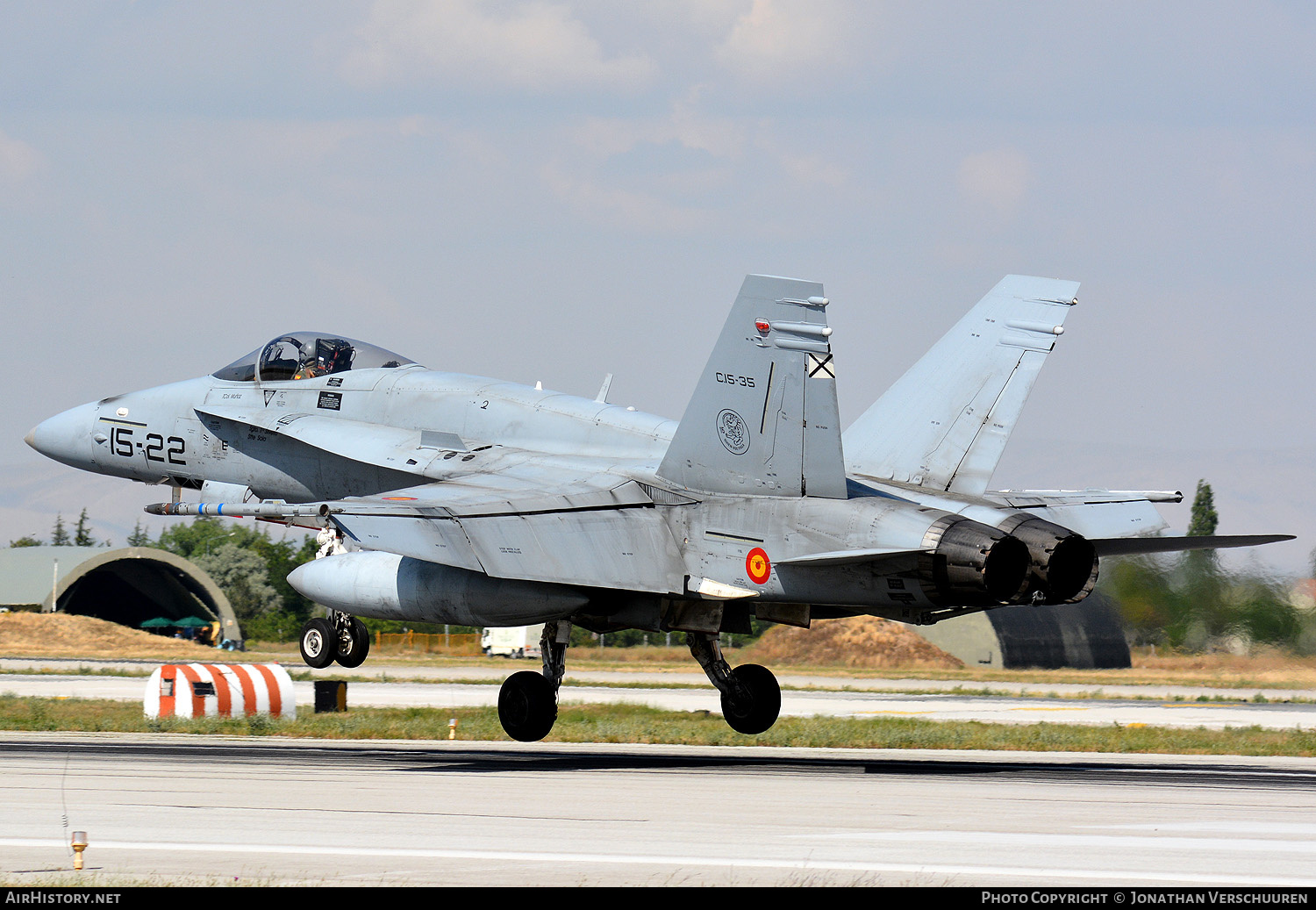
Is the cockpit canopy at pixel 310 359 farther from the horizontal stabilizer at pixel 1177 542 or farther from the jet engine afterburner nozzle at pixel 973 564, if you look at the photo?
the horizontal stabilizer at pixel 1177 542

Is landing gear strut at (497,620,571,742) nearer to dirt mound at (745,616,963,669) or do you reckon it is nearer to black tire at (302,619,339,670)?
black tire at (302,619,339,670)

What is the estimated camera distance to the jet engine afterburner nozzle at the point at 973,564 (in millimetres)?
14656

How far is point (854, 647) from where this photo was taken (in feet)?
179

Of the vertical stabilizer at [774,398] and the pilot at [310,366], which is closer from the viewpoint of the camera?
the vertical stabilizer at [774,398]

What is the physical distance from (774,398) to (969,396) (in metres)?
3.01

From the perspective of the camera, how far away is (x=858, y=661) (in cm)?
5409

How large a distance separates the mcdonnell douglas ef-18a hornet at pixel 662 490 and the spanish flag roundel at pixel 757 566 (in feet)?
0.08

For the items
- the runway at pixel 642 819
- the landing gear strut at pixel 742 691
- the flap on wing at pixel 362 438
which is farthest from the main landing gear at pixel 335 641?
the landing gear strut at pixel 742 691

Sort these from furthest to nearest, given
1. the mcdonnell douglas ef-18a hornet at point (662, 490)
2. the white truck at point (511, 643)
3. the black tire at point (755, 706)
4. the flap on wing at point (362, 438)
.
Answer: the white truck at point (511, 643)
the black tire at point (755, 706)
the flap on wing at point (362, 438)
the mcdonnell douglas ef-18a hornet at point (662, 490)

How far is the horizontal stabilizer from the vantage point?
15.2 m

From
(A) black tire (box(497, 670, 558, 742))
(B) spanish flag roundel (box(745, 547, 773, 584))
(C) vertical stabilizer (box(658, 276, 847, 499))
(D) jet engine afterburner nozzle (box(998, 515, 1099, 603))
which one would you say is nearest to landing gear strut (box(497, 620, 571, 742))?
(A) black tire (box(497, 670, 558, 742))

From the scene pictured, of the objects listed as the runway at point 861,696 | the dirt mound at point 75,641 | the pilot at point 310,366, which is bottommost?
the runway at point 861,696

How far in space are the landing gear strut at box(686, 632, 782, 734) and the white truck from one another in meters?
43.6

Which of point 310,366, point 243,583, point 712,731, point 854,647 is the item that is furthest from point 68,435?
point 243,583
